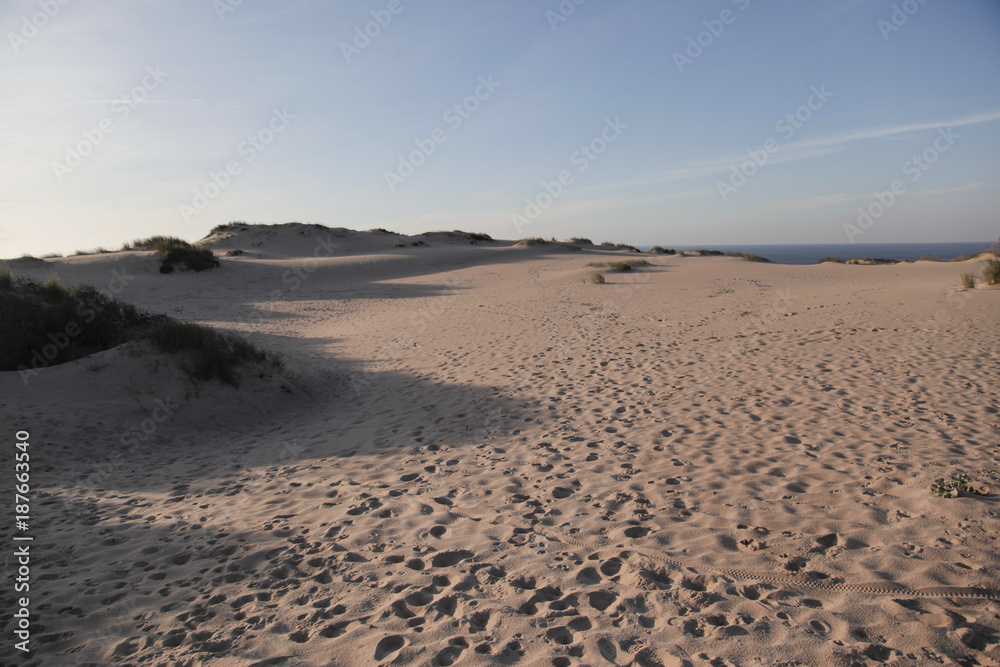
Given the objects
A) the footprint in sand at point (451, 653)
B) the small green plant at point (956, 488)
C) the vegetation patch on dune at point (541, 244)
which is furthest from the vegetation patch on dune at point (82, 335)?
the vegetation patch on dune at point (541, 244)

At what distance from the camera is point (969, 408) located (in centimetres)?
591

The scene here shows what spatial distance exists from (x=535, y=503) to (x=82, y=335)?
26.4 ft

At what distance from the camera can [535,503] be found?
173 inches

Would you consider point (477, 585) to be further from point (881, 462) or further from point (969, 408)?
point (969, 408)

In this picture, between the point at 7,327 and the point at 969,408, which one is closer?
the point at 969,408

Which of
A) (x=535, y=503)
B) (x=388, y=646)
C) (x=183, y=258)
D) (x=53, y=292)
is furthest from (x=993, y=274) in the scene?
(x=183, y=258)

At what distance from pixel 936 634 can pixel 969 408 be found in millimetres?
4496

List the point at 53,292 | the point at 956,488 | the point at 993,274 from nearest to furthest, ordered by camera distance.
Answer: the point at 956,488 → the point at 53,292 → the point at 993,274

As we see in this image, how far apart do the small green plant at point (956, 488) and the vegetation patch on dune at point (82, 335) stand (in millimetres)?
8439

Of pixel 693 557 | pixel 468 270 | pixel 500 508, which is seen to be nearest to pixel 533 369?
pixel 500 508

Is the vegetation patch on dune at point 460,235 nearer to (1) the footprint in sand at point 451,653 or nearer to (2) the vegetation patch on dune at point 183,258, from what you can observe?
(2) the vegetation patch on dune at point 183,258

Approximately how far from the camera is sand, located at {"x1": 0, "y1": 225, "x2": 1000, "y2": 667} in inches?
111

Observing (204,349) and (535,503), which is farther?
(204,349)

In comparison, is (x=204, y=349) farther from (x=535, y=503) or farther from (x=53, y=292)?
(x=535, y=503)
